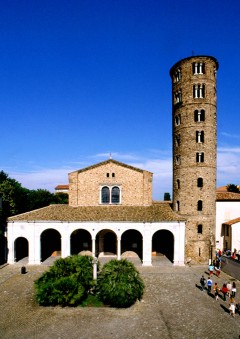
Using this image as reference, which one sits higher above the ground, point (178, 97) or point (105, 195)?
point (178, 97)

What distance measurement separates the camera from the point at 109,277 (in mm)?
17766

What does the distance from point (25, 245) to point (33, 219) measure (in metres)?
9.81

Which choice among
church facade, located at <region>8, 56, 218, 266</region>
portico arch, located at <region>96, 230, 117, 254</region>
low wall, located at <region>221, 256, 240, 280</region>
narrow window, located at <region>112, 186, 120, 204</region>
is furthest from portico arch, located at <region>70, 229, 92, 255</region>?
low wall, located at <region>221, 256, 240, 280</region>

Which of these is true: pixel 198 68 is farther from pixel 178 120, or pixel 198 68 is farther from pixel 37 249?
pixel 37 249

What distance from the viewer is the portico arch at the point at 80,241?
1283 inches

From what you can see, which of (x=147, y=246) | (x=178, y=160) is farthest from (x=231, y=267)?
(x=178, y=160)

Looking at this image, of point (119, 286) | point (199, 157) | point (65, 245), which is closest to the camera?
point (119, 286)

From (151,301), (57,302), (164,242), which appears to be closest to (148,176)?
(164,242)

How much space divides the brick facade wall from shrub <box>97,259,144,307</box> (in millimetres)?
14990

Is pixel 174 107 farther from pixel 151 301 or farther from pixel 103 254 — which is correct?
pixel 151 301

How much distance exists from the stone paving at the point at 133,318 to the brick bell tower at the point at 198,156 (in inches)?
326

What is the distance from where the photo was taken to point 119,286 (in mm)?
17172

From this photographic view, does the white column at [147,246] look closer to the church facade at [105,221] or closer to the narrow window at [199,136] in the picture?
the church facade at [105,221]

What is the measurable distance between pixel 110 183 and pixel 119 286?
17.2 metres
